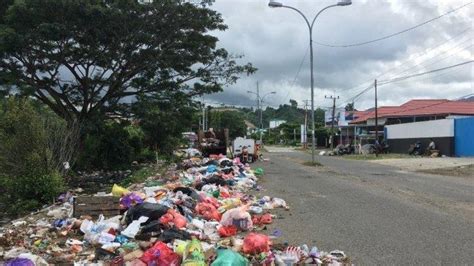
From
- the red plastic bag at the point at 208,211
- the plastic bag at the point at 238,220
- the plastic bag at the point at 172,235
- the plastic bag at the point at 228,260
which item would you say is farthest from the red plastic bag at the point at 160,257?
the red plastic bag at the point at 208,211

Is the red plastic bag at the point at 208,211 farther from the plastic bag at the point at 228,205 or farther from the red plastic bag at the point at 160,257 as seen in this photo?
the red plastic bag at the point at 160,257

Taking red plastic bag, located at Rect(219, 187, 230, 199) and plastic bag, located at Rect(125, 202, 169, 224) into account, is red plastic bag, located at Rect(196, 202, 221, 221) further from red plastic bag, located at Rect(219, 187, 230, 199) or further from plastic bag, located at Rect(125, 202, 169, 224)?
red plastic bag, located at Rect(219, 187, 230, 199)

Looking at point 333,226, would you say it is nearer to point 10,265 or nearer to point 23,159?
point 10,265

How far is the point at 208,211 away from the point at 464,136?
3070 centimetres

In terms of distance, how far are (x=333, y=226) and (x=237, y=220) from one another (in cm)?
182

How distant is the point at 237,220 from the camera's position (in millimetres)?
9523

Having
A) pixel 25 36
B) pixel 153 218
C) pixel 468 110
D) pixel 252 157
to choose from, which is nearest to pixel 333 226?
pixel 153 218

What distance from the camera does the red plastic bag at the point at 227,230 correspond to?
29.7ft

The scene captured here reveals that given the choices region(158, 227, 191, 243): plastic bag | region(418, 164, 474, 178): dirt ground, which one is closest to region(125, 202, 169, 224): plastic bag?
region(158, 227, 191, 243): plastic bag

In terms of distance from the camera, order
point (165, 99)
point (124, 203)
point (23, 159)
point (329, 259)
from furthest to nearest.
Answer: point (165, 99)
point (23, 159)
point (124, 203)
point (329, 259)

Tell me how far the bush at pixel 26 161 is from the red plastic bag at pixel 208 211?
27.3 ft

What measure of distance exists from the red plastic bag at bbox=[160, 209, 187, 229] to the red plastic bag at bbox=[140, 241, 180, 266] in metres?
2.20

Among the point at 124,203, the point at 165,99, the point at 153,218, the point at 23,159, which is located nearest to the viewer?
the point at 153,218

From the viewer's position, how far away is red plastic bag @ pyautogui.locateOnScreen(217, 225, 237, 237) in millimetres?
9062
